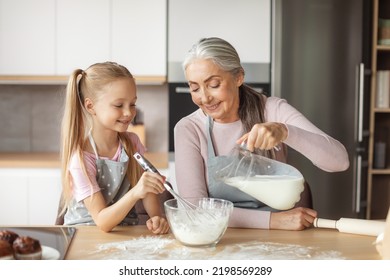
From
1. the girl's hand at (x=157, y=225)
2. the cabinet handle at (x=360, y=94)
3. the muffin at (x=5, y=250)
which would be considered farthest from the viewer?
the cabinet handle at (x=360, y=94)

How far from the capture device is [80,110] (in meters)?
0.79

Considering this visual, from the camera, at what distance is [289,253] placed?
0.69 meters

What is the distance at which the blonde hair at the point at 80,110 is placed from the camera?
2.59 ft

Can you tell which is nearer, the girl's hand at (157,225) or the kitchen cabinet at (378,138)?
the girl's hand at (157,225)

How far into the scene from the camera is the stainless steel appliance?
94 centimetres

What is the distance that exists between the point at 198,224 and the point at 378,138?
461mm

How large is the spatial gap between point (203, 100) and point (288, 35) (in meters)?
0.32

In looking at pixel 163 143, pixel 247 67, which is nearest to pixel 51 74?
pixel 163 143

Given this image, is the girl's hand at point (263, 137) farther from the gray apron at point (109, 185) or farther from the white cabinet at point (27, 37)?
the white cabinet at point (27, 37)

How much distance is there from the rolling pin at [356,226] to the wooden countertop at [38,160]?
277 millimetres

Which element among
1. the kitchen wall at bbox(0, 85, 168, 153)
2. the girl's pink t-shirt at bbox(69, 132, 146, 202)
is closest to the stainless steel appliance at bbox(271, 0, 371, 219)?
the kitchen wall at bbox(0, 85, 168, 153)

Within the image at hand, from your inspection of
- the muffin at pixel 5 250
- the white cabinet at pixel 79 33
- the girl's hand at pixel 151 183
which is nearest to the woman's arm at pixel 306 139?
the girl's hand at pixel 151 183

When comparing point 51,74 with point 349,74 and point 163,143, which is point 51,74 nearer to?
point 163,143

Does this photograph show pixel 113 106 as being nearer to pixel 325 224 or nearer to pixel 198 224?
pixel 198 224
